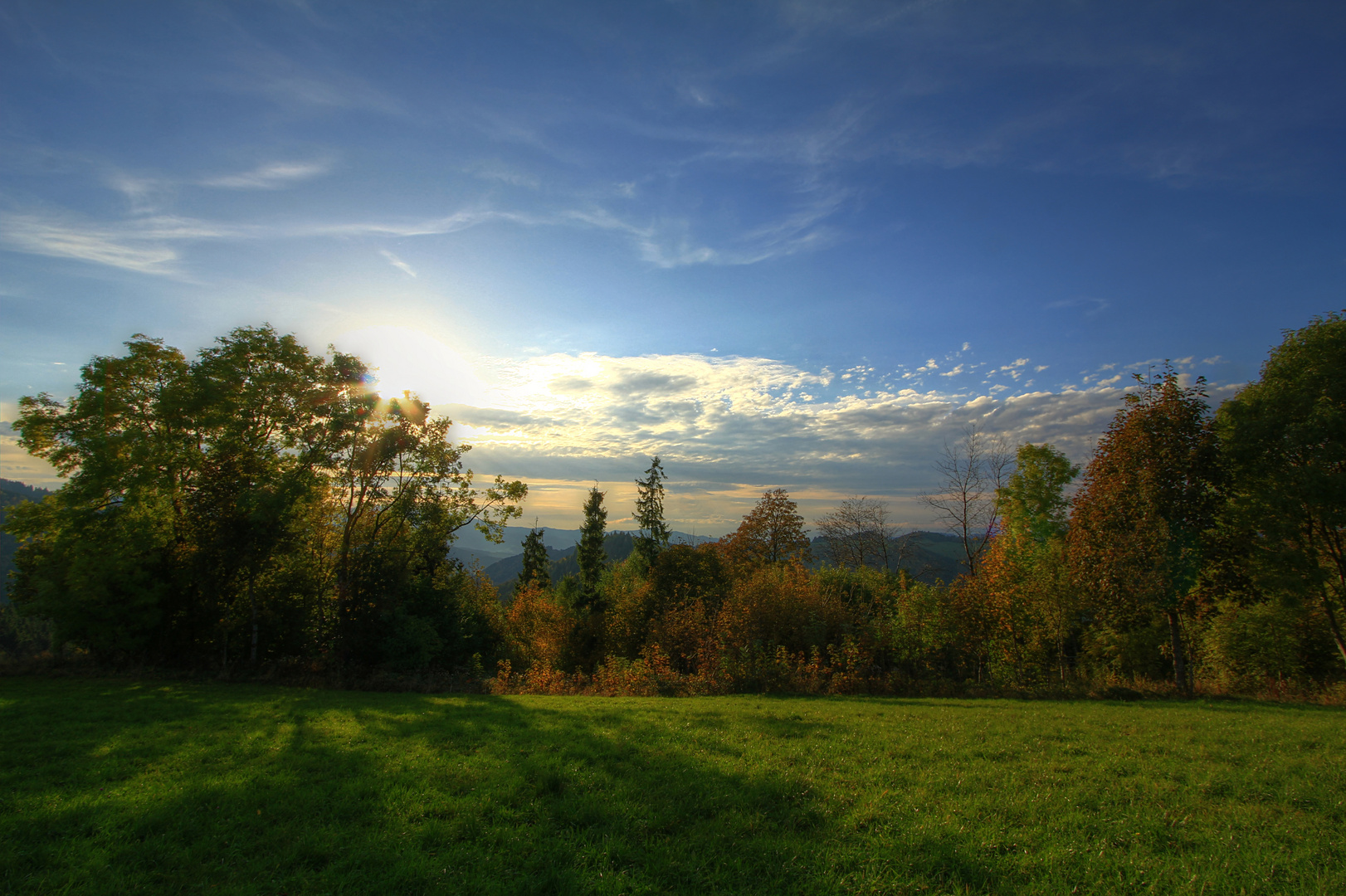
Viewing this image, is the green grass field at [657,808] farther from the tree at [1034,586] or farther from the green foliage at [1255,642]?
the green foliage at [1255,642]

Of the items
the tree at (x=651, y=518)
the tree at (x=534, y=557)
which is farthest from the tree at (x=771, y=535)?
the tree at (x=534, y=557)

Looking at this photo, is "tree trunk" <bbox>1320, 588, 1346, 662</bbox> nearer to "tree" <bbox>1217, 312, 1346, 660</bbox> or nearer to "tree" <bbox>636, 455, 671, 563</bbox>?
"tree" <bbox>1217, 312, 1346, 660</bbox>

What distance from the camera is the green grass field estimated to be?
5.11 metres

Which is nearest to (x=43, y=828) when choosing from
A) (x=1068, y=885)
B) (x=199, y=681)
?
(x=1068, y=885)

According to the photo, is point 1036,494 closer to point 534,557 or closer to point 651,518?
point 651,518

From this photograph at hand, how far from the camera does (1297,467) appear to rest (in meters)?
18.8

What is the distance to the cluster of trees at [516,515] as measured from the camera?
19562 millimetres

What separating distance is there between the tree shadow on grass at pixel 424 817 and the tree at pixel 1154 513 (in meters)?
17.7

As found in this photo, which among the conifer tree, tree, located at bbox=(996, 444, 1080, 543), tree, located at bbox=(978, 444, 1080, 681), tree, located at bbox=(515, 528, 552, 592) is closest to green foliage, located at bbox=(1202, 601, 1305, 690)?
tree, located at bbox=(978, 444, 1080, 681)

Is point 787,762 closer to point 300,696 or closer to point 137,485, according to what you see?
point 300,696

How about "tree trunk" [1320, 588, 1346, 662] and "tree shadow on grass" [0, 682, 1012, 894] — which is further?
"tree trunk" [1320, 588, 1346, 662]

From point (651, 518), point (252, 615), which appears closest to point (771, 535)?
point (651, 518)

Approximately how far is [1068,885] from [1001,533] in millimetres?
34035

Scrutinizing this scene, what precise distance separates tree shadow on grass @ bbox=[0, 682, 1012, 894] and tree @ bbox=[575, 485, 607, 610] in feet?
131
